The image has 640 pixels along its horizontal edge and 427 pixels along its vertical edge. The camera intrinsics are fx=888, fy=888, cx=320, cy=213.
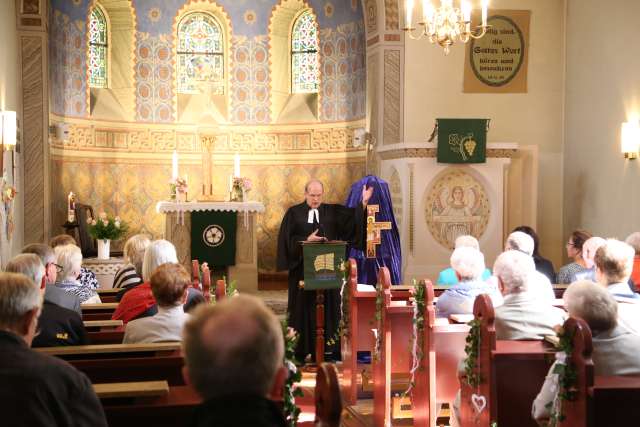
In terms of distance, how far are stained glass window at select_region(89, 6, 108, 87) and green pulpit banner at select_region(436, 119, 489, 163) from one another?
6.66 meters

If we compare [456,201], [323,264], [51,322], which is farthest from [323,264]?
[51,322]

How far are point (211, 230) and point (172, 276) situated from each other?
8.06 metres

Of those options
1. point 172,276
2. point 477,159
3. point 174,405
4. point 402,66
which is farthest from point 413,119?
point 174,405

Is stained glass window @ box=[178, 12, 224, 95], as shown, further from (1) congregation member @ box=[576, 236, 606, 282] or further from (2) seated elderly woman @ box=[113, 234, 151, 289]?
(1) congregation member @ box=[576, 236, 606, 282]

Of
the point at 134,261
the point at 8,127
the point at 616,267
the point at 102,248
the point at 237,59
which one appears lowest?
the point at 102,248

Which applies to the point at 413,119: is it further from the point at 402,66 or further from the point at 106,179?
the point at 106,179

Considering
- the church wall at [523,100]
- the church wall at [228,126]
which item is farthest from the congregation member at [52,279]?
the church wall at [228,126]

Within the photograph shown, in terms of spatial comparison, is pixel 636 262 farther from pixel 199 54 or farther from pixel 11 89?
pixel 199 54

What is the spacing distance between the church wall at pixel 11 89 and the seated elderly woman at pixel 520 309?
268 inches

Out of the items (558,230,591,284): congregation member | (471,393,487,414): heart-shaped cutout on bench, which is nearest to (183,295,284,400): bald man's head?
(471,393,487,414): heart-shaped cutout on bench

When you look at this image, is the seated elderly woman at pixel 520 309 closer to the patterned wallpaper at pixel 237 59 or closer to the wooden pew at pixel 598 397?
the wooden pew at pixel 598 397

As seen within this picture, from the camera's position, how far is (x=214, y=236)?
488 inches

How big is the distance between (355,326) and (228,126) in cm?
896

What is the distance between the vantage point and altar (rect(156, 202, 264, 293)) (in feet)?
40.7
